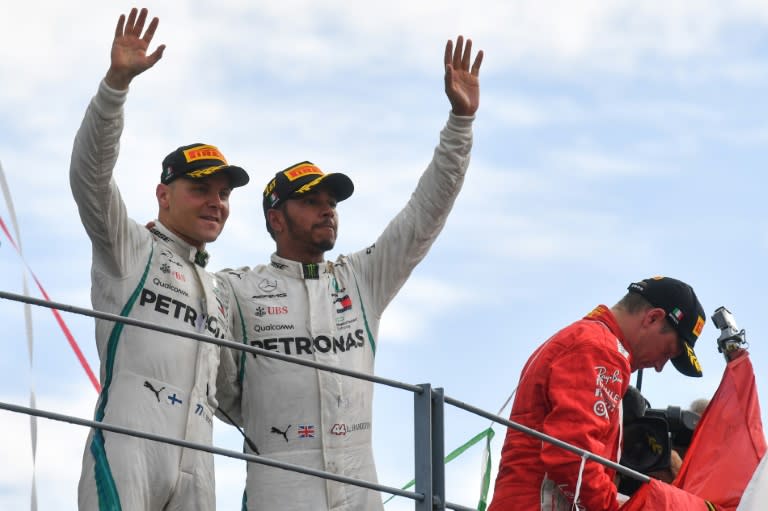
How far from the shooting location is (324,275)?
18.7 feet

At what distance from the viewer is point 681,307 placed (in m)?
5.35

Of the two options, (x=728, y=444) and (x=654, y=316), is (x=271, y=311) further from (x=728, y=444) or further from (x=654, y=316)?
(x=728, y=444)

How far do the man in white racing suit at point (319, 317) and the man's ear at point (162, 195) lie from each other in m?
0.41

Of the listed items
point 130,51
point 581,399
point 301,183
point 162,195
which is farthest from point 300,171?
point 581,399

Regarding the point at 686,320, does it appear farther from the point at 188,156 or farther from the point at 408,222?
the point at 188,156

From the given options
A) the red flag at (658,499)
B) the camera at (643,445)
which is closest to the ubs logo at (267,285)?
the camera at (643,445)

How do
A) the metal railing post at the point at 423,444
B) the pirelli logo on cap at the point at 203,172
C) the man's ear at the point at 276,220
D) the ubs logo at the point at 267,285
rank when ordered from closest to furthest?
1. the metal railing post at the point at 423,444
2. the pirelli logo on cap at the point at 203,172
3. the ubs logo at the point at 267,285
4. the man's ear at the point at 276,220

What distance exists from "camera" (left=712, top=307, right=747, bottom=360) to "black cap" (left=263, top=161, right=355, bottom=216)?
156 centimetres

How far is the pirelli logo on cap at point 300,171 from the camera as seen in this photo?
5902 mm

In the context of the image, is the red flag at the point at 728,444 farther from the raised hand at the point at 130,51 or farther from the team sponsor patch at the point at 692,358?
the raised hand at the point at 130,51

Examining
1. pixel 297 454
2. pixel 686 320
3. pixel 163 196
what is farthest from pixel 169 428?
pixel 686 320

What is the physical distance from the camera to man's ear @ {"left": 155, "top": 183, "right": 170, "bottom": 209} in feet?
18.3

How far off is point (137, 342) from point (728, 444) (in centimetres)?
240

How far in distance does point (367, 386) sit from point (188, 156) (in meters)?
1.14
